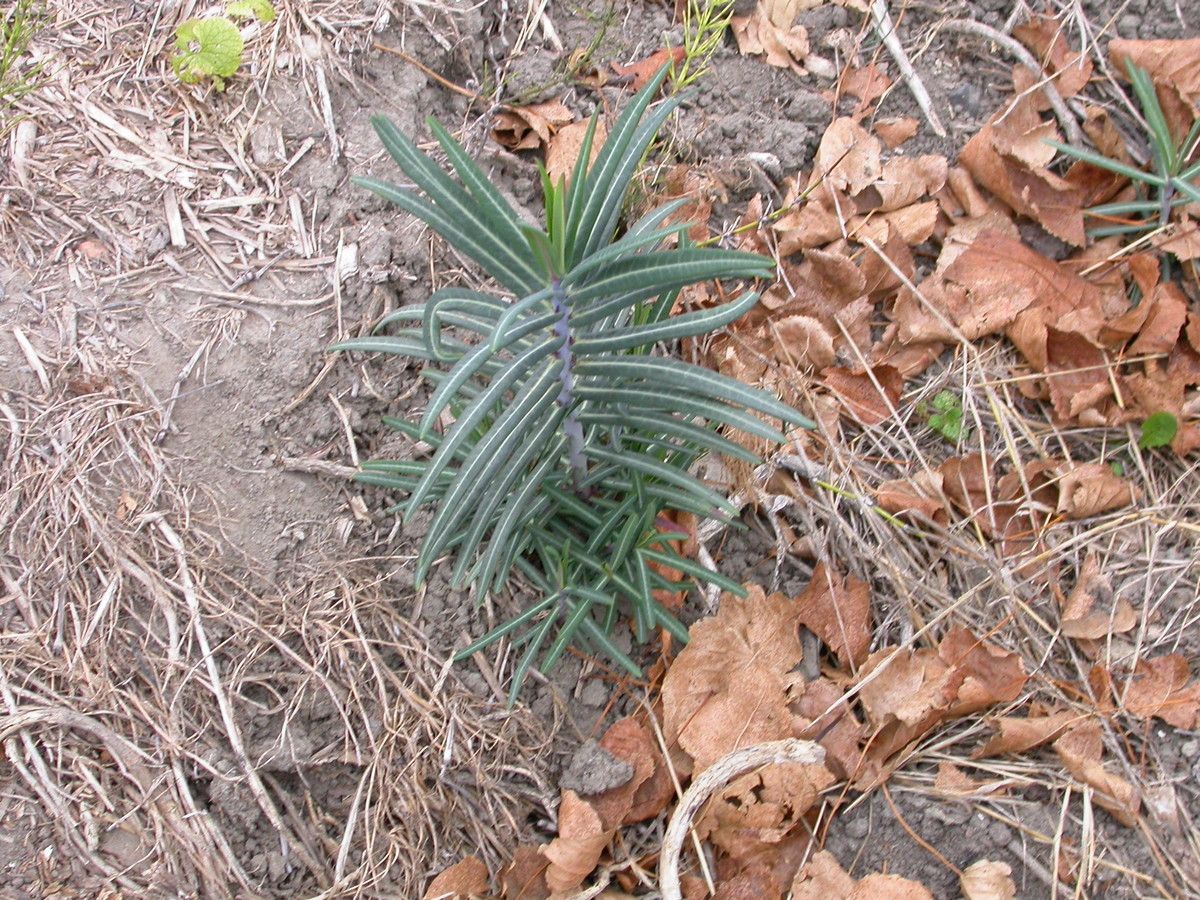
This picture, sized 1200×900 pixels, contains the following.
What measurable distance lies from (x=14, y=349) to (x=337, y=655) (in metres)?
1.16

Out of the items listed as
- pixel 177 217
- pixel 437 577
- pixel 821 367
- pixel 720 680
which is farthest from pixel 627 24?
pixel 720 680

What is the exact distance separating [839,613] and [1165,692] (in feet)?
2.90

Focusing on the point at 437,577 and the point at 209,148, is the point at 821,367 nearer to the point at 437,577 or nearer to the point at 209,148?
the point at 437,577

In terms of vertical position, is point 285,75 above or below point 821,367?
above

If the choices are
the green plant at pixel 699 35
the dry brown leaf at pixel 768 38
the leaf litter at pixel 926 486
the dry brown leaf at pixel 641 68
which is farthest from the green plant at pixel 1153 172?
the dry brown leaf at pixel 641 68

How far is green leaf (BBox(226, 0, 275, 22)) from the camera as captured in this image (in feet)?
8.54

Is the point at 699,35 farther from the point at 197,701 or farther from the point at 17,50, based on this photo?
the point at 197,701

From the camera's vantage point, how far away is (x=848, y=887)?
2158mm

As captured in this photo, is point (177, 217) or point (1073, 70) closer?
point (177, 217)

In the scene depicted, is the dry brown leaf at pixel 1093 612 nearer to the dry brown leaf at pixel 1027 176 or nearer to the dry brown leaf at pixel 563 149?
the dry brown leaf at pixel 1027 176

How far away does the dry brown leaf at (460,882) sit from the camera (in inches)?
83.0

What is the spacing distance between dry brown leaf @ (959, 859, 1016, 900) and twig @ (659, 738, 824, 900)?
464 mm

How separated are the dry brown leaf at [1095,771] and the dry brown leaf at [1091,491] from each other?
621 mm

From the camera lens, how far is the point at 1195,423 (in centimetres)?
265
